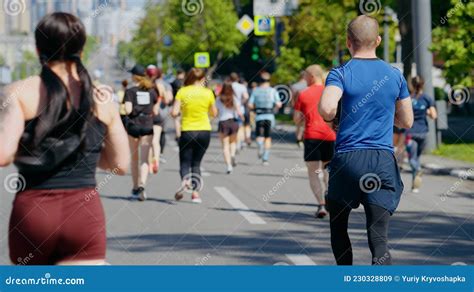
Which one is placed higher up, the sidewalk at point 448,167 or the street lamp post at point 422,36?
the street lamp post at point 422,36

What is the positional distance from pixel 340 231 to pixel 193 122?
789 cm

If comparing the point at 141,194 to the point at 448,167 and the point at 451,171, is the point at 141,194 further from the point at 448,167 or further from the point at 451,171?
the point at 448,167

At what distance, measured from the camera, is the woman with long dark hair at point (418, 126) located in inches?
632

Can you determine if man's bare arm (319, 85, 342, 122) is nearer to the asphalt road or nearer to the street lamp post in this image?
the asphalt road

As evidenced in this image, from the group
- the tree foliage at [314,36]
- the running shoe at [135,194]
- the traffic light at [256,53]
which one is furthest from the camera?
the tree foliage at [314,36]

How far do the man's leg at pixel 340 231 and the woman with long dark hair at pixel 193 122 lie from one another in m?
7.54

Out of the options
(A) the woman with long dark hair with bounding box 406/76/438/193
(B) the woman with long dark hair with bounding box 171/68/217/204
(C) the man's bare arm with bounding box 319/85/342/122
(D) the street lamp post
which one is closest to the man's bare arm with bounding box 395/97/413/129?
(C) the man's bare arm with bounding box 319/85/342/122

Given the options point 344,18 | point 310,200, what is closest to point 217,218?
point 310,200

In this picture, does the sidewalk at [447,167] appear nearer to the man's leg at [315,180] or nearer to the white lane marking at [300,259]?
the man's leg at [315,180]

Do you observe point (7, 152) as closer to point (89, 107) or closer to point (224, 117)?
point (89, 107)

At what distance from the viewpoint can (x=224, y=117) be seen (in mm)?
20016

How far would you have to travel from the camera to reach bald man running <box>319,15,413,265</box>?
635cm

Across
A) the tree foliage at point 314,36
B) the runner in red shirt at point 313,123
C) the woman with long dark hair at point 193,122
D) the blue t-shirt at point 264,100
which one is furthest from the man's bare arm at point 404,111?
the tree foliage at point 314,36
